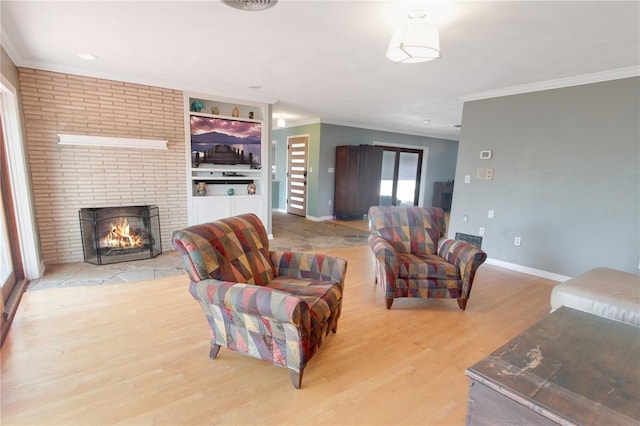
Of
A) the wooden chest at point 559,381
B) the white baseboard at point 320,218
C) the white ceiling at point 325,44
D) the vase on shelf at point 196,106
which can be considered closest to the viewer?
the wooden chest at point 559,381

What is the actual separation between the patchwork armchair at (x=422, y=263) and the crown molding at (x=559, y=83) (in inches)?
88.7

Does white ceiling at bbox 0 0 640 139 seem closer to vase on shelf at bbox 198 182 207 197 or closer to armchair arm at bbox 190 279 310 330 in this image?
vase on shelf at bbox 198 182 207 197

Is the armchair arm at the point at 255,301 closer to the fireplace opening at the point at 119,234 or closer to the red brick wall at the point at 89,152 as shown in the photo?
the fireplace opening at the point at 119,234

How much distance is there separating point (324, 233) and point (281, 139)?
11.8ft

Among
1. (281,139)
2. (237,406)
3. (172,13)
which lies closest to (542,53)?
(172,13)

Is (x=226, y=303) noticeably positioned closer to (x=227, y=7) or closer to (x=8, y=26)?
(x=227, y=7)

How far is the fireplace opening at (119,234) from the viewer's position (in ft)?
12.4

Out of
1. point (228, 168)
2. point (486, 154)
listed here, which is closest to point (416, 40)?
point (486, 154)

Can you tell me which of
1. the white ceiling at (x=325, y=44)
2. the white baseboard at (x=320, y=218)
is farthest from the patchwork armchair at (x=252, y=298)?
the white baseboard at (x=320, y=218)

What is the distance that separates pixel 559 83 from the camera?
350 centimetres

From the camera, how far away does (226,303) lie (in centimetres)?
172

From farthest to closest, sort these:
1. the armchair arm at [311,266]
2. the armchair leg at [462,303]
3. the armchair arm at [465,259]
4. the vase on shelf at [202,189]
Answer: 1. the vase on shelf at [202,189]
2. the armchair leg at [462,303]
3. the armchair arm at [465,259]
4. the armchair arm at [311,266]

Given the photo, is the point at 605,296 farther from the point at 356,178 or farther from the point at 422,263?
the point at 356,178

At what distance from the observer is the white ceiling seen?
204cm
